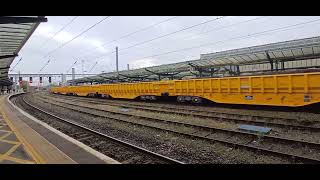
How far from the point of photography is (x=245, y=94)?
1581 cm

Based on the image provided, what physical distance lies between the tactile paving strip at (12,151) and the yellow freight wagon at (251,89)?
11.4 meters

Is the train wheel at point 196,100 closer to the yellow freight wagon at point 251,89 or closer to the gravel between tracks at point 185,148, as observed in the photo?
the yellow freight wagon at point 251,89

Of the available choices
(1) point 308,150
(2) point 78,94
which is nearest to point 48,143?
(1) point 308,150

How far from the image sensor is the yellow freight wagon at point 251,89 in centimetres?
1307

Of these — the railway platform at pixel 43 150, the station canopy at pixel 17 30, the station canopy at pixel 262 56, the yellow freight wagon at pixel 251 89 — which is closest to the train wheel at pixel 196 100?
the yellow freight wagon at pixel 251 89

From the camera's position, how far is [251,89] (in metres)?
15.4

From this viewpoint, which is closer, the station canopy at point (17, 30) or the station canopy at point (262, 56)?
the station canopy at point (17, 30)

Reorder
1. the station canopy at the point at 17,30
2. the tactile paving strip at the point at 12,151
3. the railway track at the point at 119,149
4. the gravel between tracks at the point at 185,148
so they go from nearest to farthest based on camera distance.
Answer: the tactile paving strip at the point at 12,151 < the gravel between tracks at the point at 185,148 < the railway track at the point at 119,149 < the station canopy at the point at 17,30

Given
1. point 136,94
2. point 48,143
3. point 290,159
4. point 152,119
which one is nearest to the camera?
point 290,159

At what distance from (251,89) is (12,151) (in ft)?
38.5

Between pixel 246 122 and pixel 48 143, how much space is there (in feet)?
25.4

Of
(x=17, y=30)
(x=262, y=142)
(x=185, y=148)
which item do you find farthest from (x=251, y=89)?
(x=17, y=30)

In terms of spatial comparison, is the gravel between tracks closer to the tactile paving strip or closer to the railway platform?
the railway platform

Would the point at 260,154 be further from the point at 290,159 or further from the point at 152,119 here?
the point at 152,119
